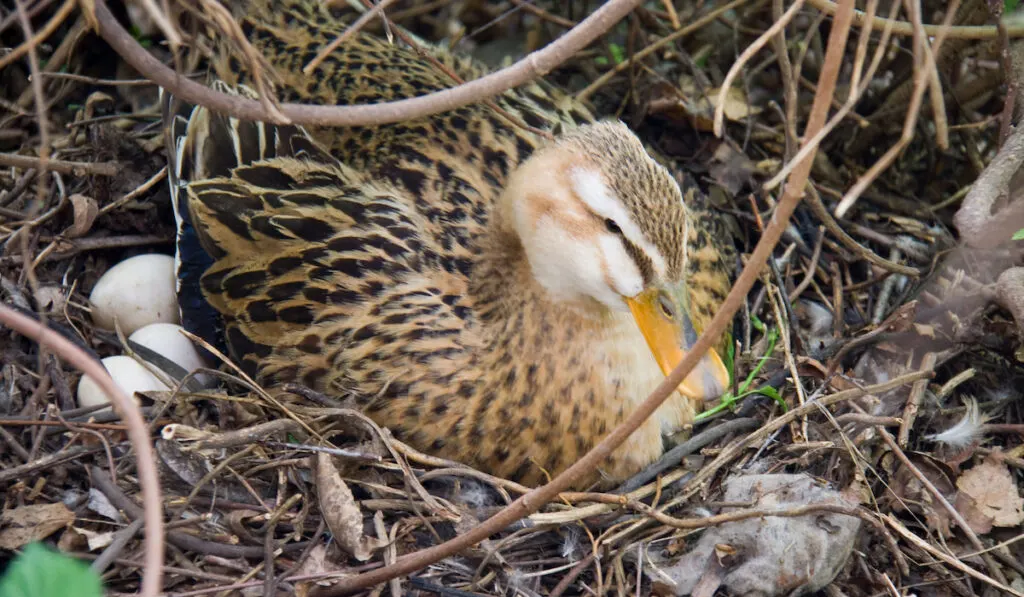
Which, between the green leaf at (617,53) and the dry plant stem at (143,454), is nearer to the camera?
the dry plant stem at (143,454)

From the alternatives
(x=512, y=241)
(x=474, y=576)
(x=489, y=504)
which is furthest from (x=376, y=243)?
(x=474, y=576)

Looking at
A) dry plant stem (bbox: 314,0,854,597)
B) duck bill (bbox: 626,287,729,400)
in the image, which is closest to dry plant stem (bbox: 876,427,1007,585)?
duck bill (bbox: 626,287,729,400)

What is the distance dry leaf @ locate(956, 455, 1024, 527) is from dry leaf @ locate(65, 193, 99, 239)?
2.84 m

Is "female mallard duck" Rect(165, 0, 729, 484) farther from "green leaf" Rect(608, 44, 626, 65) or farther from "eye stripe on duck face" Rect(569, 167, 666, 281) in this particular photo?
"green leaf" Rect(608, 44, 626, 65)

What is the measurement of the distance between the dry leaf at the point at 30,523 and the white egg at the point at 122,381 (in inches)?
17.2

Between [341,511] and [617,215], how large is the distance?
101 centimetres

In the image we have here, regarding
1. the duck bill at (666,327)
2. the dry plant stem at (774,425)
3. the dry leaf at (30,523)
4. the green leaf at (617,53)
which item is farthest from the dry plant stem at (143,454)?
the green leaf at (617,53)

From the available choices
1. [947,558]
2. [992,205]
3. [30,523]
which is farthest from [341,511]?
[992,205]

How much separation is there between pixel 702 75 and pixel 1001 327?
5.07ft

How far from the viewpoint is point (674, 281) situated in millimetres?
2617

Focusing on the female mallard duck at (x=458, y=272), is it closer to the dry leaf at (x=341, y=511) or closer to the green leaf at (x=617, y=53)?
the dry leaf at (x=341, y=511)

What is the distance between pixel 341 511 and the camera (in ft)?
8.25

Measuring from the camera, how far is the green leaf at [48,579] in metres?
1.23

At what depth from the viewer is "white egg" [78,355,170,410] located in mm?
2955
